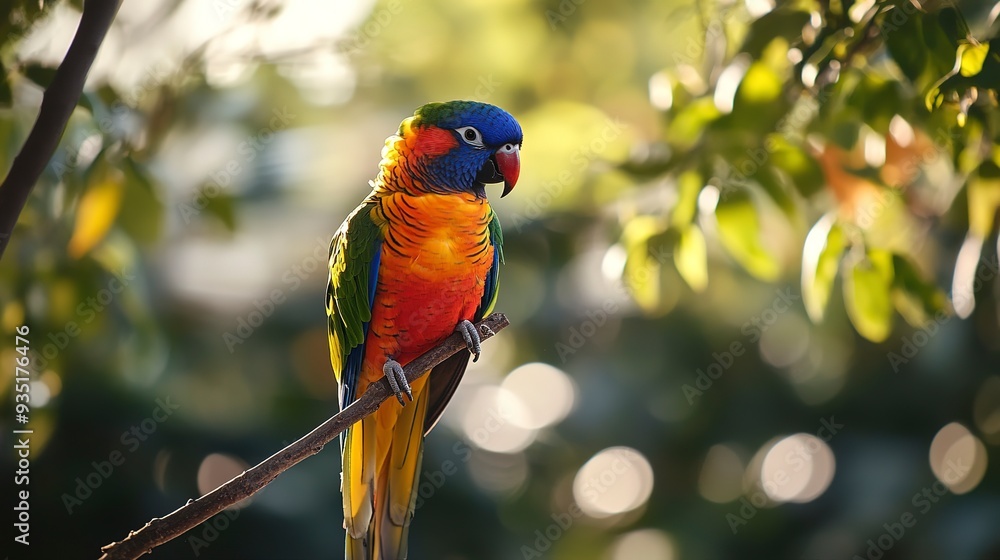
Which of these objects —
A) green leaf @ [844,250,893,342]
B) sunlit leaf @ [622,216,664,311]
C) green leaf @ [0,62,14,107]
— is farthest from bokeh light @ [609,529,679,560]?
green leaf @ [0,62,14,107]

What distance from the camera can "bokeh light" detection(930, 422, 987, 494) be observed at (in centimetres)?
569

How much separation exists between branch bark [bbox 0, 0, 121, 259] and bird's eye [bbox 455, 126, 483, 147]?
1.06 meters

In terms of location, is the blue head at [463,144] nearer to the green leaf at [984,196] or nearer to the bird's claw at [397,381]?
the bird's claw at [397,381]

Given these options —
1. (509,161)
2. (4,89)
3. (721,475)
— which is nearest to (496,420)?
(721,475)

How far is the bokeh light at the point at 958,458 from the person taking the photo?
569cm

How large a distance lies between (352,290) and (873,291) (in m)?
1.70

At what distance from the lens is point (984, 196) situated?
95.0 inches

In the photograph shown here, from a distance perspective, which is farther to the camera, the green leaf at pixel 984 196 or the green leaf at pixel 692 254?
the green leaf at pixel 692 254

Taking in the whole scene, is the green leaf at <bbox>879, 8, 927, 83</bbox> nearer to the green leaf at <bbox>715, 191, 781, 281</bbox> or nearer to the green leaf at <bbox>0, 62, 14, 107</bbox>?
the green leaf at <bbox>715, 191, 781, 281</bbox>

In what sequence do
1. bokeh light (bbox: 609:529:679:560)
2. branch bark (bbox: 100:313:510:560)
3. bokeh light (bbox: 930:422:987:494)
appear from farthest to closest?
bokeh light (bbox: 609:529:679:560), bokeh light (bbox: 930:422:987:494), branch bark (bbox: 100:313:510:560)

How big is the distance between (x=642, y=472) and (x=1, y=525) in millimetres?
5006

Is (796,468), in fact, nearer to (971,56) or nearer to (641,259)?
(641,259)

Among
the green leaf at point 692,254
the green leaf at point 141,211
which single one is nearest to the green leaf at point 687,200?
the green leaf at point 692,254

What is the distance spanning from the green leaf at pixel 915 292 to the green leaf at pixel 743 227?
1.23 feet
